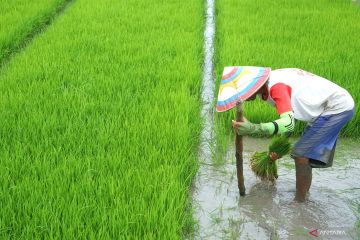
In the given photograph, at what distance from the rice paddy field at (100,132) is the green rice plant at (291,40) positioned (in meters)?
0.40

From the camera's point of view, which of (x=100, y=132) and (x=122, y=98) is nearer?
(x=100, y=132)

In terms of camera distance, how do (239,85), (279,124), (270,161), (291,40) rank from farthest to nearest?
(291,40)
(270,161)
(239,85)
(279,124)

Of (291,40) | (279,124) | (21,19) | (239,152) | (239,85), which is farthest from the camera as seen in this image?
(21,19)

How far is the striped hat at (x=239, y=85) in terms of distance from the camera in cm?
215

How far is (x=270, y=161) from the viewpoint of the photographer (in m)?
2.61

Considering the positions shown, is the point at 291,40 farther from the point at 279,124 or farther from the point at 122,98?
the point at 279,124

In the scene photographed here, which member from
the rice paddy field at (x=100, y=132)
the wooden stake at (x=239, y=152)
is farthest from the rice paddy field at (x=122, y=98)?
the wooden stake at (x=239, y=152)

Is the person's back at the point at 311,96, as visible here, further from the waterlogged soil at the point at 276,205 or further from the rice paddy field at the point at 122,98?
the rice paddy field at the point at 122,98

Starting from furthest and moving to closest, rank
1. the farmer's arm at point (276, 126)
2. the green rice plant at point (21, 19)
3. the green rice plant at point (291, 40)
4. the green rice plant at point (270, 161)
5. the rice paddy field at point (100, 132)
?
the green rice plant at point (21, 19) → the green rice plant at point (291, 40) → the green rice plant at point (270, 161) → the rice paddy field at point (100, 132) → the farmer's arm at point (276, 126)

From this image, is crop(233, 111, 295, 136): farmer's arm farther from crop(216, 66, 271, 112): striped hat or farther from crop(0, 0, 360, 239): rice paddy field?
crop(0, 0, 360, 239): rice paddy field

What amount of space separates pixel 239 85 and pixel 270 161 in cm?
61

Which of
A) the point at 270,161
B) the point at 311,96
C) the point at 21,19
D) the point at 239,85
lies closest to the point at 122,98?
the point at 270,161

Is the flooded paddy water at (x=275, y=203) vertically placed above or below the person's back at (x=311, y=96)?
below

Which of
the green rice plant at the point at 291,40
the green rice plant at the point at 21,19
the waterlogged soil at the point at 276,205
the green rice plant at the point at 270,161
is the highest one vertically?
the green rice plant at the point at 21,19
